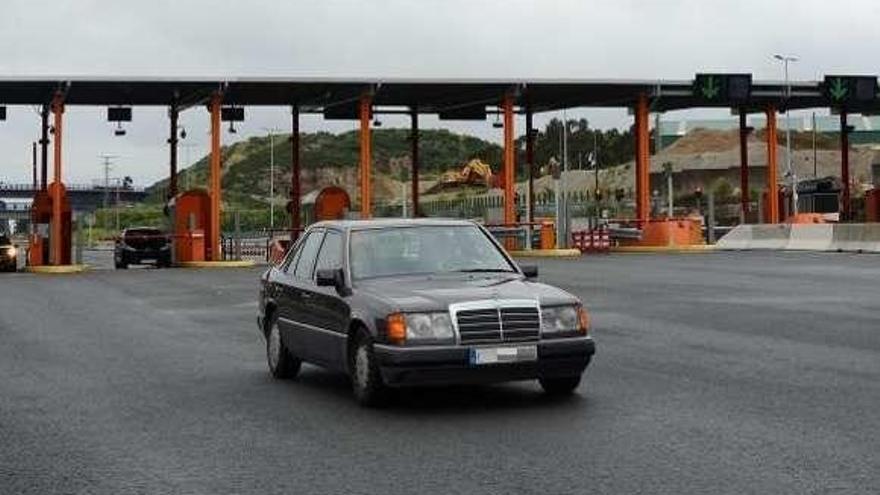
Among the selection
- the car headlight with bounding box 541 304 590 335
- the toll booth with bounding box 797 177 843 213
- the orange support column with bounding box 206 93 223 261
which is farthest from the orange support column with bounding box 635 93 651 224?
the car headlight with bounding box 541 304 590 335

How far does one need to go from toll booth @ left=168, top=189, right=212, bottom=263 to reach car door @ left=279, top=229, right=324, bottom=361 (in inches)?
1129

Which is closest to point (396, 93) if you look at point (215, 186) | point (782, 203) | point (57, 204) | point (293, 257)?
point (215, 186)

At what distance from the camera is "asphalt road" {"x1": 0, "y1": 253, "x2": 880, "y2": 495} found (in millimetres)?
6750

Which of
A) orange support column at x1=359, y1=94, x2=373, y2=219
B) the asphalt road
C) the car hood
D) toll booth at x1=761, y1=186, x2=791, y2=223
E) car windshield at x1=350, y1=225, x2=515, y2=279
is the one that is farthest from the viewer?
toll booth at x1=761, y1=186, x2=791, y2=223

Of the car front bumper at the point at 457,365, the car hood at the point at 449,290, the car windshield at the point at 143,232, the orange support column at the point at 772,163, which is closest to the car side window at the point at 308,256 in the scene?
the car hood at the point at 449,290

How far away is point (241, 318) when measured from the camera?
17.9 m

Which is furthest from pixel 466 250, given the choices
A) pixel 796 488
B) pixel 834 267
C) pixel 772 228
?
pixel 772 228

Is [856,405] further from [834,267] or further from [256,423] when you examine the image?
[834,267]

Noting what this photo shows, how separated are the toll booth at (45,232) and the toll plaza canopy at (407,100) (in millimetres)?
97

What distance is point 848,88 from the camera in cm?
4362

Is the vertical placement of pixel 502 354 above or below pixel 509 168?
below

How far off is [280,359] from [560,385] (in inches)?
112

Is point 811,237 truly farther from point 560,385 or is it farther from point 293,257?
point 560,385

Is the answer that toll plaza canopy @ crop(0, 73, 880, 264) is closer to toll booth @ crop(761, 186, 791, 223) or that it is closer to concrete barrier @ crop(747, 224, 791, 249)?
concrete barrier @ crop(747, 224, 791, 249)
